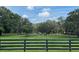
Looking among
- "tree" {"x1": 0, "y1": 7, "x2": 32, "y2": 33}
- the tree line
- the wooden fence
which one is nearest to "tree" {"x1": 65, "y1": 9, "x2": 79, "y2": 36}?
the tree line

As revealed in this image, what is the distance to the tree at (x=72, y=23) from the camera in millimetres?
13234

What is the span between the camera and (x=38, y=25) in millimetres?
13219

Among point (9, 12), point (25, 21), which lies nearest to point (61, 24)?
point (25, 21)

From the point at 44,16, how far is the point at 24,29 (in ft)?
3.87

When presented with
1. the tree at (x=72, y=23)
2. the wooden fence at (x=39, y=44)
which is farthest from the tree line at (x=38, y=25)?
the wooden fence at (x=39, y=44)

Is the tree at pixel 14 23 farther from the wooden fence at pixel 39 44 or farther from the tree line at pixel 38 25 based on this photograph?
the wooden fence at pixel 39 44

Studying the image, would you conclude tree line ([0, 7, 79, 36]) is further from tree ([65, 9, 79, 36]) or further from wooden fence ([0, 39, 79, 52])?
wooden fence ([0, 39, 79, 52])

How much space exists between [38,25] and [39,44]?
36.9 inches

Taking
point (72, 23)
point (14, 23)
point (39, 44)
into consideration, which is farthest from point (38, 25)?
point (72, 23)

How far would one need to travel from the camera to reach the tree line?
13.2 m

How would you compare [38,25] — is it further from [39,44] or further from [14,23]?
[14,23]
